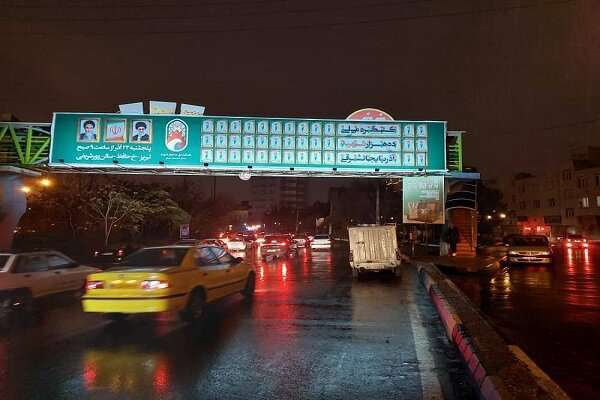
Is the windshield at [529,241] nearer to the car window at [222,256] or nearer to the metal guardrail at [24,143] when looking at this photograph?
the car window at [222,256]

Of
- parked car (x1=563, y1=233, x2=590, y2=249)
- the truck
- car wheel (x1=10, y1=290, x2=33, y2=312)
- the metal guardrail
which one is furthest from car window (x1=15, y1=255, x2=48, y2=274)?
parked car (x1=563, y1=233, x2=590, y2=249)

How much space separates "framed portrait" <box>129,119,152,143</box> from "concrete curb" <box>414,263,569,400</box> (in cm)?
1790

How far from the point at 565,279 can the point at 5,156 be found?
23.9m

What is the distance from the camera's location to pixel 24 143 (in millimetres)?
23656

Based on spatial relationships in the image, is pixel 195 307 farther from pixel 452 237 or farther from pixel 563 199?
pixel 563 199

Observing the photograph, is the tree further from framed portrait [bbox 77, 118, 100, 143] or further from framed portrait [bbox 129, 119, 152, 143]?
framed portrait [bbox 129, 119, 152, 143]

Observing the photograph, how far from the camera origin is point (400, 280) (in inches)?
699

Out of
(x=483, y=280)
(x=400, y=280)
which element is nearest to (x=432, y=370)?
(x=400, y=280)

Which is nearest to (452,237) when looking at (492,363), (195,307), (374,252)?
(374,252)

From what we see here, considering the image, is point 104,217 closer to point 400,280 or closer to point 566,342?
point 400,280

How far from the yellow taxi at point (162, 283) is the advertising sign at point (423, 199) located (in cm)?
1636

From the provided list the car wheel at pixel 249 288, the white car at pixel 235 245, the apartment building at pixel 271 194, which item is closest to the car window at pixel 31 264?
the car wheel at pixel 249 288

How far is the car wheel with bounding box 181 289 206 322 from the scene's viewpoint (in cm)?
942

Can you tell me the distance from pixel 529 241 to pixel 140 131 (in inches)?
777
